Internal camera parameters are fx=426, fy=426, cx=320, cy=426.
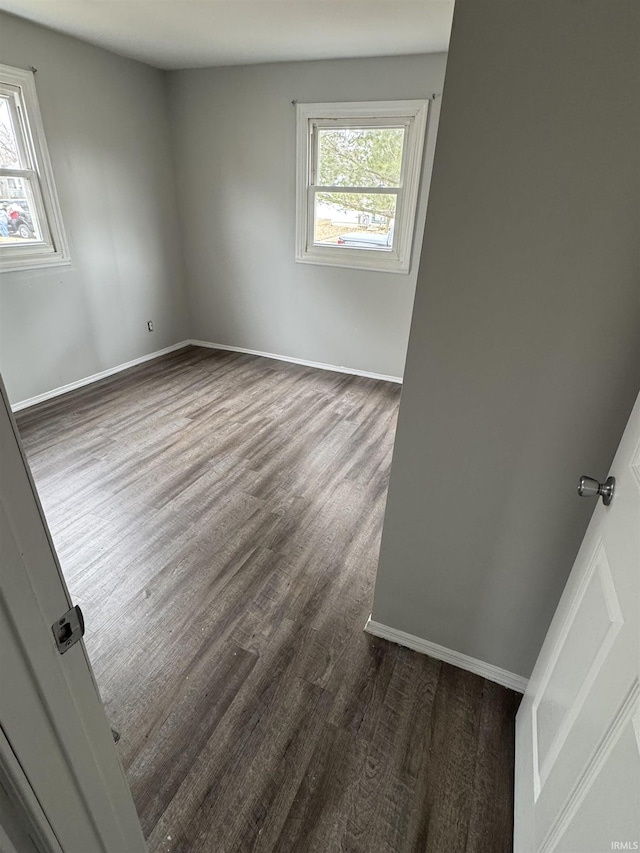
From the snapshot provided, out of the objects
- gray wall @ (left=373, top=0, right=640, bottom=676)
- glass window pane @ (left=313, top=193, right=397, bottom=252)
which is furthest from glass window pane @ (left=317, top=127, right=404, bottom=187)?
gray wall @ (left=373, top=0, right=640, bottom=676)

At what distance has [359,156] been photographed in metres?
3.63

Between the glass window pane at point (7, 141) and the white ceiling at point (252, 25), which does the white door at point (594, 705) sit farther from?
the glass window pane at point (7, 141)

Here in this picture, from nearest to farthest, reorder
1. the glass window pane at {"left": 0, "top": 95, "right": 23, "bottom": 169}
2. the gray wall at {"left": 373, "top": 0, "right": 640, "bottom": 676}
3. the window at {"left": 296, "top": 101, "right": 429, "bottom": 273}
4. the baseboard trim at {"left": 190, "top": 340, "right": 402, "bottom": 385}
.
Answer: the gray wall at {"left": 373, "top": 0, "right": 640, "bottom": 676}, the glass window pane at {"left": 0, "top": 95, "right": 23, "bottom": 169}, the window at {"left": 296, "top": 101, "right": 429, "bottom": 273}, the baseboard trim at {"left": 190, "top": 340, "right": 402, "bottom": 385}

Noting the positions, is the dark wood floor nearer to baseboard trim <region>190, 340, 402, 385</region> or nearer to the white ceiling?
baseboard trim <region>190, 340, 402, 385</region>

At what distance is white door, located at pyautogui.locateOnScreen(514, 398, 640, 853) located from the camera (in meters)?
0.60

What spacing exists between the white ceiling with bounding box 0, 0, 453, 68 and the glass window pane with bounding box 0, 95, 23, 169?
0.55 m

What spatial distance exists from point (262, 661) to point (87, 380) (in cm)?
331

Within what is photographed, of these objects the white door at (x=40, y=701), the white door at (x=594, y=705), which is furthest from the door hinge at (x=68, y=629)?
the white door at (x=594, y=705)

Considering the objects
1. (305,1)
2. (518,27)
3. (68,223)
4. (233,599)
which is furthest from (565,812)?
(68,223)

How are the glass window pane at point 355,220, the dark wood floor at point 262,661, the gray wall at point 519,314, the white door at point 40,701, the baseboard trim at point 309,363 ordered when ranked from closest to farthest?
the white door at point 40,701, the gray wall at point 519,314, the dark wood floor at point 262,661, the glass window pane at point 355,220, the baseboard trim at point 309,363

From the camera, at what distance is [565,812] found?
80cm

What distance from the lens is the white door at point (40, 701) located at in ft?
1.57

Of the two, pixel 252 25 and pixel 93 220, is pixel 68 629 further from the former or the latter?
pixel 93 220

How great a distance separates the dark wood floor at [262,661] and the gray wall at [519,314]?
395mm
